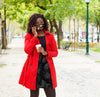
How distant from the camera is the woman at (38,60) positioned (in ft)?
11.4

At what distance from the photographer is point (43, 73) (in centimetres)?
350

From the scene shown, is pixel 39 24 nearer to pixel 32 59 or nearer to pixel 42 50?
pixel 42 50

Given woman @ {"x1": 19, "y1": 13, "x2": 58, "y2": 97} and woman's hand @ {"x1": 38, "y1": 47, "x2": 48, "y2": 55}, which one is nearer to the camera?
woman's hand @ {"x1": 38, "y1": 47, "x2": 48, "y2": 55}

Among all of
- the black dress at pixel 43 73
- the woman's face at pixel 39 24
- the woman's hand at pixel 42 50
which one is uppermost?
the woman's face at pixel 39 24

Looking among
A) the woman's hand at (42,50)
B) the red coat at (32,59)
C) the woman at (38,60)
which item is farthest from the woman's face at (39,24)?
the woman's hand at (42,50)

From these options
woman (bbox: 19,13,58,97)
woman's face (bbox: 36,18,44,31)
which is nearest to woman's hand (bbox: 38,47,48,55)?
woman (bbox: 19,13,58,97)

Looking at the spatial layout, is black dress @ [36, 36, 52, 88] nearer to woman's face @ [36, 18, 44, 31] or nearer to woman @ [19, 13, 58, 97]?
woman @ [19, 13, 58, 97]

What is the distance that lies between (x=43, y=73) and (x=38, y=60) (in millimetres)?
200

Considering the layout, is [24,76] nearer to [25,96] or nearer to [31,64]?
[31,64]

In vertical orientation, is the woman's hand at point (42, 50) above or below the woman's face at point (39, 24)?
below

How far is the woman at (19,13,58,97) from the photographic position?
347cm

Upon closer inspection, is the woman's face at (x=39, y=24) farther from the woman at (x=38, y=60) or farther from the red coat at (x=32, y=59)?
the red coat at (x=32, y=59)

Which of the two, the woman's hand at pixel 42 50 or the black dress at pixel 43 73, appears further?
the black dress at pixel 43 73

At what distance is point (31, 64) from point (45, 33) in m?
0.49
